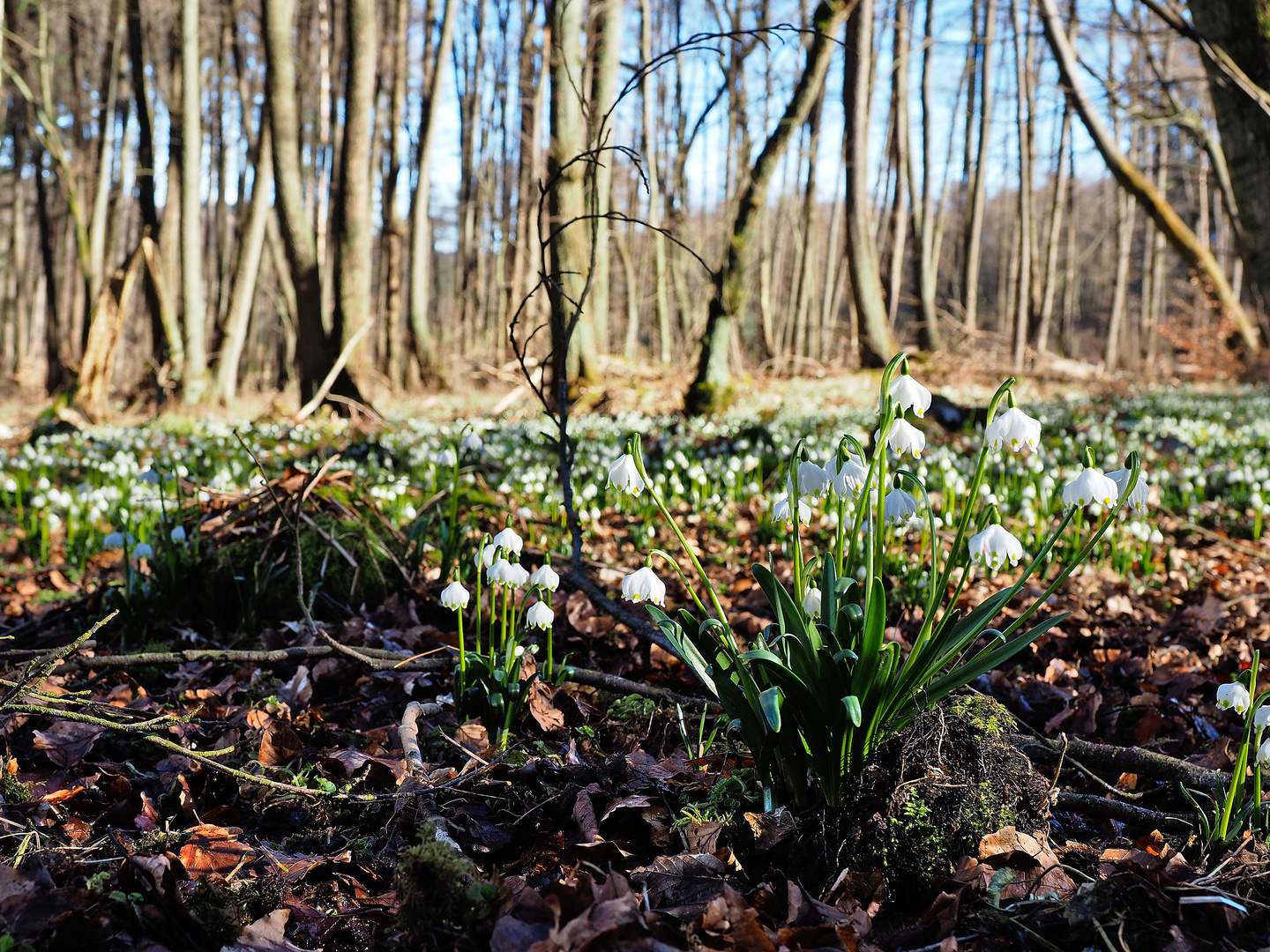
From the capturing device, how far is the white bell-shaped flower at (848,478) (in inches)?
66.1

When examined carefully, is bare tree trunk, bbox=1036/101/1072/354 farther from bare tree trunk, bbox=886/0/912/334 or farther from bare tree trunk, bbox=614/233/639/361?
bare tree trunk, bbox=614/233/639/361

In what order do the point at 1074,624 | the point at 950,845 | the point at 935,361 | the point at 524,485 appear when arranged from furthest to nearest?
the point at 935,361 < the point at 524,485 < the point at 1074,624 < the point at 950,845

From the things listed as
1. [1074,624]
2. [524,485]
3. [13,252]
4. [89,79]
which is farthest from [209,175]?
[1074,624]

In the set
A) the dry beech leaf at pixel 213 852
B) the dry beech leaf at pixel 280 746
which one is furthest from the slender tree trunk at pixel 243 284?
the dry beech leaf at pixel 213 852

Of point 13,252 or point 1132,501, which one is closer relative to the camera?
point 1132,501

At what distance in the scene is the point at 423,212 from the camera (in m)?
15.9

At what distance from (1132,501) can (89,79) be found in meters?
22.4

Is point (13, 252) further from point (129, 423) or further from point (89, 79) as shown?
point (129, 423)

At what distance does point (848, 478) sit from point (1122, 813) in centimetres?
90

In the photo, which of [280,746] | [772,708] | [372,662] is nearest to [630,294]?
[372,662]

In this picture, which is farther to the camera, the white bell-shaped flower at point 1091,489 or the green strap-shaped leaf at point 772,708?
the white bell-shaped flower at point 1091,489

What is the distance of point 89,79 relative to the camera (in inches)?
708

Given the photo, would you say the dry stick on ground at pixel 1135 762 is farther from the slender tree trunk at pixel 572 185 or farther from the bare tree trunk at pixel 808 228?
the bare tree trunk at pixel 808 228

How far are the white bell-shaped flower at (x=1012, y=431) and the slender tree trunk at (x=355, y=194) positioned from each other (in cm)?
962
